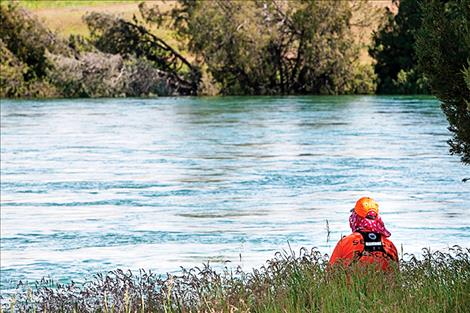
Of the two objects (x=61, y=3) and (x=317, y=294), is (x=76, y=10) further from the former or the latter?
(x=317, y=294)

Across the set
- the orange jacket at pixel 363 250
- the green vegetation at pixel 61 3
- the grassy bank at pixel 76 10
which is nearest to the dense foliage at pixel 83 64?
the grassy bank at pixel 76 10

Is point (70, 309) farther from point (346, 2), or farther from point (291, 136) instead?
point (346, 2)

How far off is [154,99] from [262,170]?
35708 millimetres

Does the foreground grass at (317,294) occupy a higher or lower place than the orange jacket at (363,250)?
lower

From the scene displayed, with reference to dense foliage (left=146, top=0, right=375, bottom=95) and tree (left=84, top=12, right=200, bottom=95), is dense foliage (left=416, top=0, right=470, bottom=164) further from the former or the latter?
tree (left=84, top=12, right=200, bottom=95)

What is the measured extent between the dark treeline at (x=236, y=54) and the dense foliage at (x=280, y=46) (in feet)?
0.18

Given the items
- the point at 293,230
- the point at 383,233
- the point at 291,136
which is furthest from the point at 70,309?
the point at 291,136

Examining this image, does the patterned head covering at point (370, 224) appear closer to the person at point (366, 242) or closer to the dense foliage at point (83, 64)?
the person at point (366, 242)

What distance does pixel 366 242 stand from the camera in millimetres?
8969

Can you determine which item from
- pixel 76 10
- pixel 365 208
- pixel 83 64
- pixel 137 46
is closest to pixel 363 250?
pixel 365 208

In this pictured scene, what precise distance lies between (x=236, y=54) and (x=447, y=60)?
54.2 meters

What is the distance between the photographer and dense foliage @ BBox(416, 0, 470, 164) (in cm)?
927

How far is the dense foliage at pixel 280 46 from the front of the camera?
62.1 meters

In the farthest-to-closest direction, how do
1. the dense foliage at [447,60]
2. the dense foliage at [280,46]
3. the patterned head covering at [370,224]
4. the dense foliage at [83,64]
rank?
1. the dense foliage at [83,64]
2. the dense foliage at [280,46]
3. the dense foliage at [447,60]
4. the patterned head covering at [370,224]
